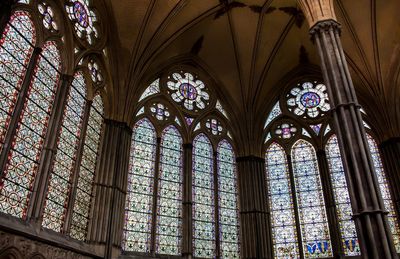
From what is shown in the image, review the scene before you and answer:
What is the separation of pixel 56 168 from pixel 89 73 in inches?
140

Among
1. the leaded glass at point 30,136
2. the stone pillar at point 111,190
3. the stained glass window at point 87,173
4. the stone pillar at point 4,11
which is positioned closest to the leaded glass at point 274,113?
the stone pillar at point 111,190

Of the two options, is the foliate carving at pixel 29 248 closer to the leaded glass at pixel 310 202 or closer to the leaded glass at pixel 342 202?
the leaded glass at pixel 310 202

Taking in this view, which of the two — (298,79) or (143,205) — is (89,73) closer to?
(143,205)

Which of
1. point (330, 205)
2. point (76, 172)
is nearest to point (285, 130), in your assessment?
point (330, 205)

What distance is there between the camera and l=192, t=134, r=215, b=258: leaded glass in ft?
46.0

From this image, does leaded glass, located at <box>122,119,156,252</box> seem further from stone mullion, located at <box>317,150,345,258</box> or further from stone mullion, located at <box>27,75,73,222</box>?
stone mullion, located at <box>317,150,345,258</box>

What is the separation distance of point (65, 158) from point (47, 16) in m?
3.97

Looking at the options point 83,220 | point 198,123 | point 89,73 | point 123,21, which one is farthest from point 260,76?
point 83,220

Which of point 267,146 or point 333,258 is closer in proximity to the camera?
point 333,258

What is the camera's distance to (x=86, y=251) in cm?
1105

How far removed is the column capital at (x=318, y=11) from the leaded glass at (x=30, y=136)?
278 inches

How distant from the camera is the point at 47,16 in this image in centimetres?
1170

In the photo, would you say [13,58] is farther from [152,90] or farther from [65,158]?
[152,90]

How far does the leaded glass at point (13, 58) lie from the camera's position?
950 centimetres
